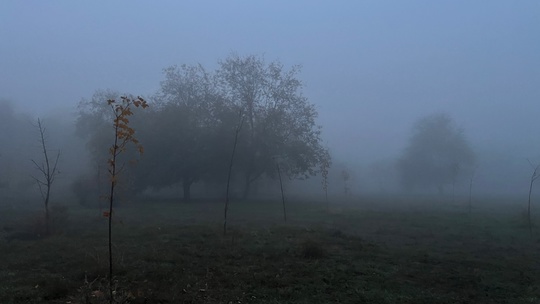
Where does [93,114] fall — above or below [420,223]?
above

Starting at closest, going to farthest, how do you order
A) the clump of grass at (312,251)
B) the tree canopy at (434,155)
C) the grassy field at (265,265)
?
the grassy field at (265,265) → the clump of grass at (312,251) → the tree canopy at (434,155)

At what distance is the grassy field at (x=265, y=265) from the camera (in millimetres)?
11016

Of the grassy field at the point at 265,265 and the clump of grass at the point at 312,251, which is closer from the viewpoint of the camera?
the grassy field at the point at 265,265

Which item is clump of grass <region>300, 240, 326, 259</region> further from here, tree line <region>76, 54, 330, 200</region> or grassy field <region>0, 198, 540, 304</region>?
tree line <region>76, 54, 330, 200</region>

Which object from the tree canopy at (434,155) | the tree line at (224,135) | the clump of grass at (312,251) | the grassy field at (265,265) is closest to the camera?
the grassy field at (265,265)

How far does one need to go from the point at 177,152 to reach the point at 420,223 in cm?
2577

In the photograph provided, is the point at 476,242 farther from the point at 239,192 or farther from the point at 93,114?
the point at 93,114

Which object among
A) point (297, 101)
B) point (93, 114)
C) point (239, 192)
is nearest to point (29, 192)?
point (93, 114)

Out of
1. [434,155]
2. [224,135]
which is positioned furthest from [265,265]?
[434,155]

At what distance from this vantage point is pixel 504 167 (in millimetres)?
124062

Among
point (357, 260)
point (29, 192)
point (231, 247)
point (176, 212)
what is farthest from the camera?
point (29, 192)

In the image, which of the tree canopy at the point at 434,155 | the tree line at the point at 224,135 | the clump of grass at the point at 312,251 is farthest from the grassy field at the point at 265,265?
the tree canopy at the point at 434,155

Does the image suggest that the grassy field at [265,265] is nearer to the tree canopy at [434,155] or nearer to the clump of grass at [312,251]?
the clump of grass at [312,251]

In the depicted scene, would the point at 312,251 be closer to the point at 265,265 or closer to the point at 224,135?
the point at 265,265
